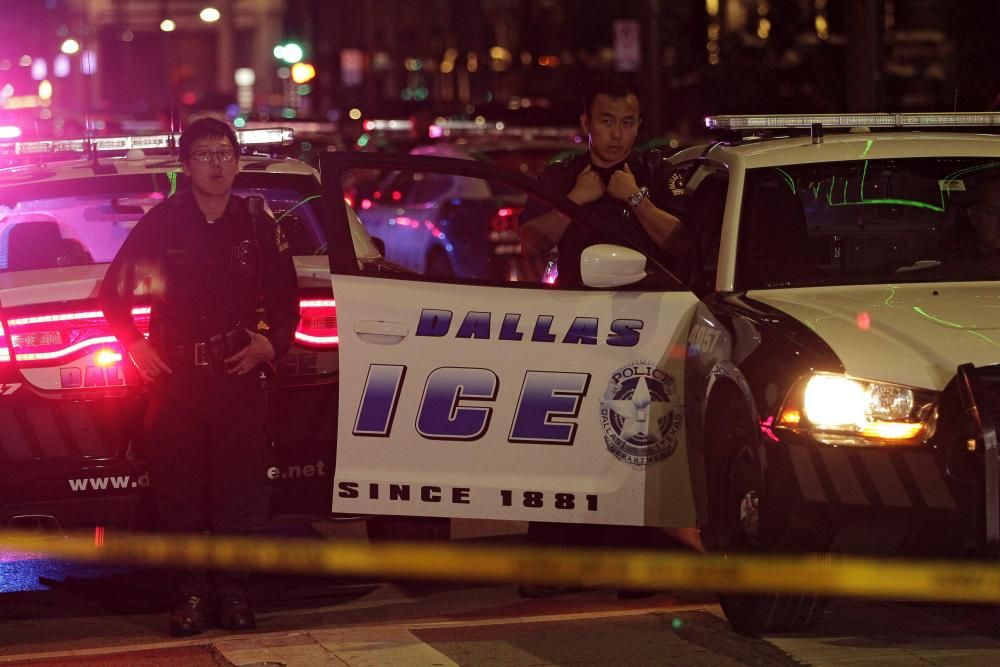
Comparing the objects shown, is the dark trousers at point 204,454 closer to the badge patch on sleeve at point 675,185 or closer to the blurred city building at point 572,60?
the badge patch on sleeve at point 675,185

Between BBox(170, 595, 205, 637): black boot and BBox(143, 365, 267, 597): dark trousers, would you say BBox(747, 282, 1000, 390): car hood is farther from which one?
BBox(170, 595, 205, 637): black boot

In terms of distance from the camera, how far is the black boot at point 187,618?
6711 mm

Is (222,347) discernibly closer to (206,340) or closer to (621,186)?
(206,340)

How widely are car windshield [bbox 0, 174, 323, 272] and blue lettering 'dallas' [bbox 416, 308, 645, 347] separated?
1514mm

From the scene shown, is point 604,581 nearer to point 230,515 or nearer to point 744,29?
point 230,515

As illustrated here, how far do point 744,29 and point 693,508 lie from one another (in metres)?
25.7

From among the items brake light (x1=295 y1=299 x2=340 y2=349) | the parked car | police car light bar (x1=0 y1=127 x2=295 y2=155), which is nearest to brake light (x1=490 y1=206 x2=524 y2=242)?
the parked car

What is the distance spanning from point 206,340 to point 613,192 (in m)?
1.80

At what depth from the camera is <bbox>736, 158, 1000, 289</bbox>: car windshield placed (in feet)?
23.7

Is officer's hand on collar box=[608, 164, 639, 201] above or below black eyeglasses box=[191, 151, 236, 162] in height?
below

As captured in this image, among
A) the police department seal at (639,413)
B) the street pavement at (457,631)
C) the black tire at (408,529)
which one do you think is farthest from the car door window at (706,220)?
the black tire at (408,529)

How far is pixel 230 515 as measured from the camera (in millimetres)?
6855

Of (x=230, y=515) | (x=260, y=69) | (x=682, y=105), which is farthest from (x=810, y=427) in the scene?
(x=260, y=69)

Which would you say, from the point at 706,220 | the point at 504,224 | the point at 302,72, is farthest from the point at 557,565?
the point at 302,72
